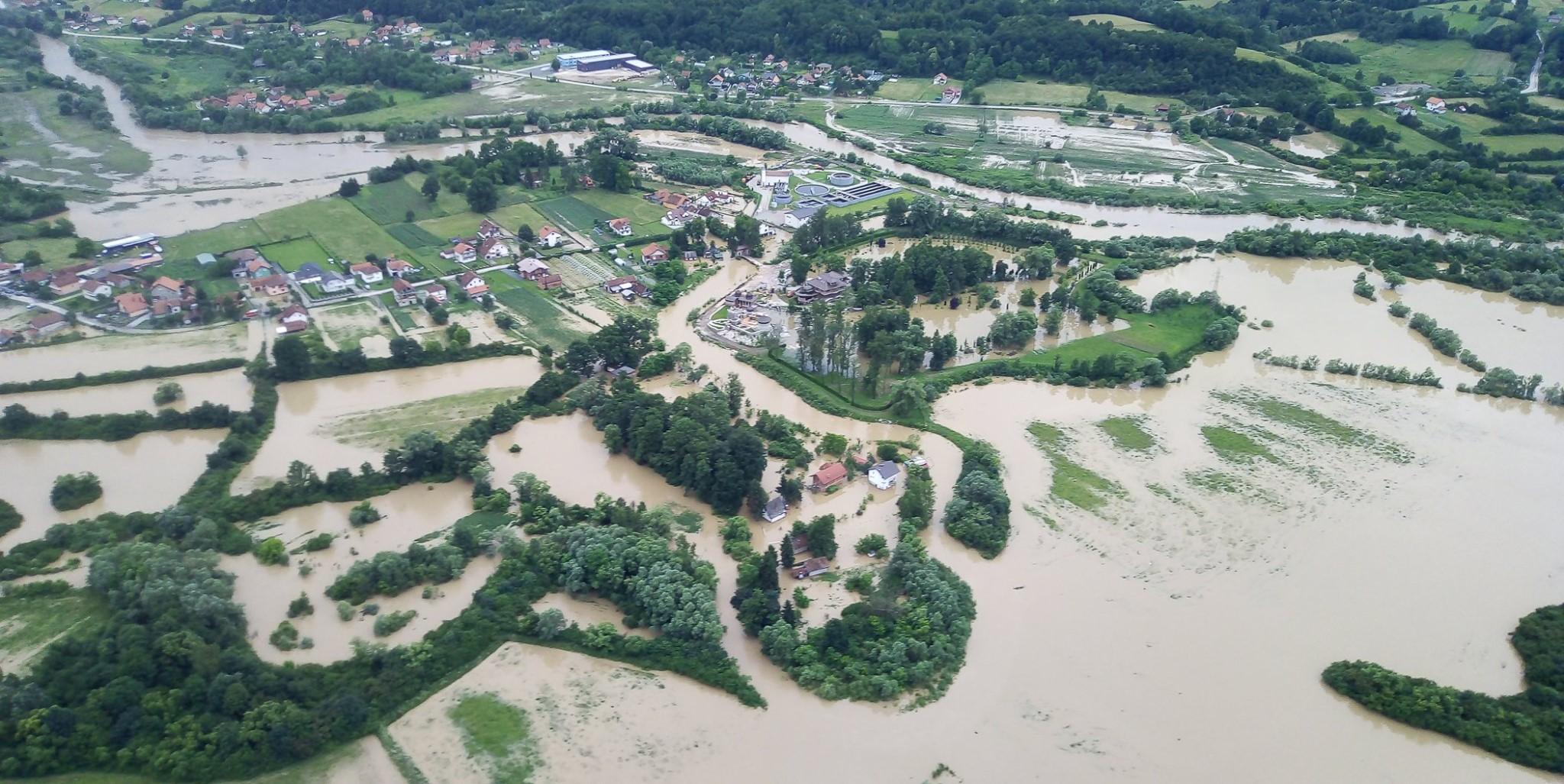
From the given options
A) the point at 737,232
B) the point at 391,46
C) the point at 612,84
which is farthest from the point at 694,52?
the point at 737,232

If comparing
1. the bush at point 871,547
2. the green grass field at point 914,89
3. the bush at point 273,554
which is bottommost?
the bush at point 273,554

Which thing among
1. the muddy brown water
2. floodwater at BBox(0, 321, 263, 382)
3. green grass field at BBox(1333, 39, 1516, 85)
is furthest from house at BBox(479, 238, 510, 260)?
green grass field at BBox(1333, 39, 1516, 85)

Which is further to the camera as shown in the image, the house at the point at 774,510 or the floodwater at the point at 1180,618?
the house at the point at 774,510

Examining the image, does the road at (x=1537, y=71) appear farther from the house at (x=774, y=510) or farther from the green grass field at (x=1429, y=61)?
the house at (x=774, y=510)

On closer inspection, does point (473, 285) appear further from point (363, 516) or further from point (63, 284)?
point (63, 284)

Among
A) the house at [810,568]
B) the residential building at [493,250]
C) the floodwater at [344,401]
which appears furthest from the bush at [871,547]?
the residential building at [493,250]

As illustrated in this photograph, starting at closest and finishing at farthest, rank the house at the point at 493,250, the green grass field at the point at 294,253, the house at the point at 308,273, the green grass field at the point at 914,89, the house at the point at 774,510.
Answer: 1. the house at the point at 774,510
2. the house at the point at 308,273
3. the green grass field at the point at 294,253
4. the house at the point at 493,250
5. the green grass field at the point at 914,89

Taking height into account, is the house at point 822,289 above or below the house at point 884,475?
above
